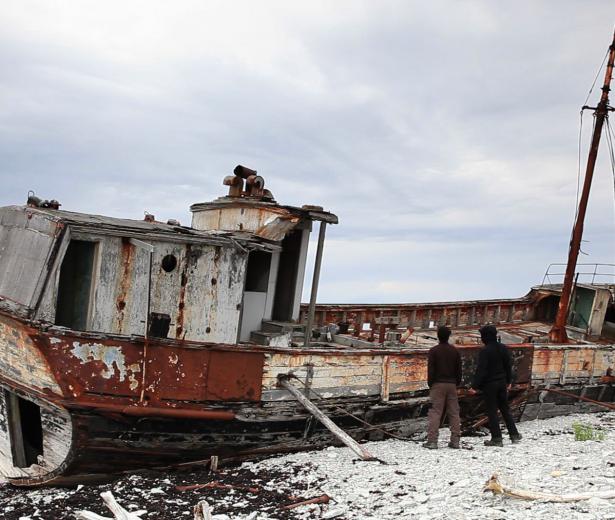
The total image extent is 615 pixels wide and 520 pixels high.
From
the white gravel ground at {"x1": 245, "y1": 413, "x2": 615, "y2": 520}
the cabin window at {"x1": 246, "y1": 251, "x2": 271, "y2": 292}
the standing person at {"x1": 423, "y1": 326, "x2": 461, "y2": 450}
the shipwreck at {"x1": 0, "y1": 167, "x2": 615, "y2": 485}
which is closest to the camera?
the white gravel ground at {"x1": 245, "y1": 413, "x2": 615, "y2": 520}

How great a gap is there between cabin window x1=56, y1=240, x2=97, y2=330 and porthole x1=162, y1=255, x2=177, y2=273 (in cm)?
101

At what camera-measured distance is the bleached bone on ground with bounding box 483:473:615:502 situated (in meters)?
6.31

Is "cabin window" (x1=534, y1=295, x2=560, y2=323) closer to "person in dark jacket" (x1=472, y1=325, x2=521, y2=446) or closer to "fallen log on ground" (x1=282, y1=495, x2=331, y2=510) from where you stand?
"person in dark jacket" (x1=472, y1=325, x2=521, y2=446)

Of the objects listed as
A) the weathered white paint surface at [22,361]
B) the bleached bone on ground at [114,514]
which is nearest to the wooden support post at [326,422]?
the bleached bone on ground at [114,514]

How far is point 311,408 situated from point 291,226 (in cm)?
350

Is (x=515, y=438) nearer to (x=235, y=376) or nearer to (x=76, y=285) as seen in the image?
(x=235, y=376)

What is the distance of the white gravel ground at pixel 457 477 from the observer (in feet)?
20.6

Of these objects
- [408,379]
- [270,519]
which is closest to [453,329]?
[408,379]

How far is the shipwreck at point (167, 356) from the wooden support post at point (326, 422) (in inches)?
1.4

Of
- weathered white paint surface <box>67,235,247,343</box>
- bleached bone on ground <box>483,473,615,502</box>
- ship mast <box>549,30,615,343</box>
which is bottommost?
bleached bone on ground <box>483,473,615,502</box>

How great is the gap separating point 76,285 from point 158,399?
1.99m

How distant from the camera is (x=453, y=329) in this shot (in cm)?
1716

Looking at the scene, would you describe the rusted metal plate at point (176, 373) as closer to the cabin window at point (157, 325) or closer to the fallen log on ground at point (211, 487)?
the cabin window at point (157, 325)

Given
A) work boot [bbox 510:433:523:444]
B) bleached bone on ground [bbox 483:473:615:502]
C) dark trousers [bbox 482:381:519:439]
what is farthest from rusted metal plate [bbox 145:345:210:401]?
work boot [bbox 510:433:523:444]
